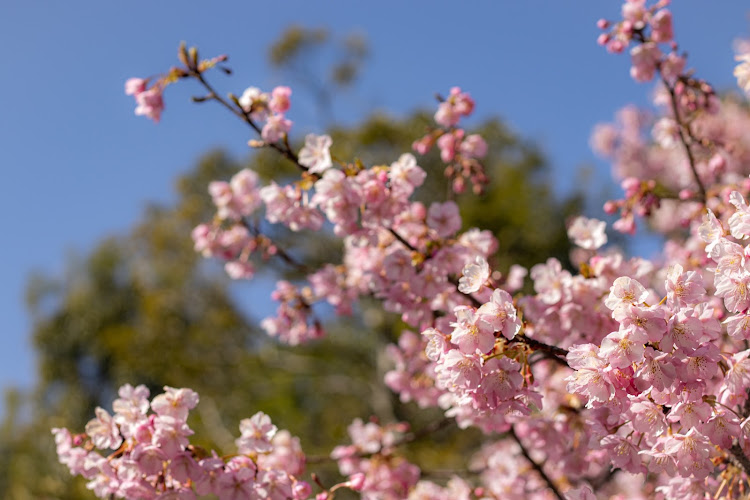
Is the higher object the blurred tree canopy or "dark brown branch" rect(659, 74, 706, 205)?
the blurred tree canopy

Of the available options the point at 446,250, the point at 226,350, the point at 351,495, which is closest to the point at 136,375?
the point at 226,350

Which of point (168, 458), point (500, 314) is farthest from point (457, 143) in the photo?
point (168, 458)

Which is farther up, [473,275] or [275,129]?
[275,129]

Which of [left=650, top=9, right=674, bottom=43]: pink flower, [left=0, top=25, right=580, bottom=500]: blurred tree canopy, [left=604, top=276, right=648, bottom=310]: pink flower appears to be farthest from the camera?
[left=0, top=25, right=580, bottom=500]: blurred tree canopy

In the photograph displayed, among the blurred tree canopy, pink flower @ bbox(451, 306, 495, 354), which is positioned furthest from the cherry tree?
the blurred tree canopy

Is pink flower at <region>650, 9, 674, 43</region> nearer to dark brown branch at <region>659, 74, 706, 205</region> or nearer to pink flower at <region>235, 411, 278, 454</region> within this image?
dark brown branch at <region>659, 74, 706, 205</region>

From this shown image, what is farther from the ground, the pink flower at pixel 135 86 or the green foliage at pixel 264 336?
the green foliage at pixel 264 336

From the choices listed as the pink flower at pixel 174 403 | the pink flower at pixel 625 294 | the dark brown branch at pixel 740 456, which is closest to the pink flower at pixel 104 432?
the pink flower at pixel 174 403

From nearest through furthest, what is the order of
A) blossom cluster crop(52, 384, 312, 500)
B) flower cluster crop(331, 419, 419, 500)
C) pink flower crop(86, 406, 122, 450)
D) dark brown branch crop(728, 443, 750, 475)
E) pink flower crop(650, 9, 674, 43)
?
dark brown branch crop(728, 443, 750, 475) → blossom cluster crop(52, 384, 312, 500) → pink flower crop(86, 406, 122, 450) → pink flower crop(650, 9, 674, 43) → flower cluster crop(331, 419, 419, 500)

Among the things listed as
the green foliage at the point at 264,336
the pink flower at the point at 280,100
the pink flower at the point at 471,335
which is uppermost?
the green foliage at the point at 264,336

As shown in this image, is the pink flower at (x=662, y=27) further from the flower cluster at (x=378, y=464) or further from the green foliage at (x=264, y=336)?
the green foliage at (x=264, y=336)

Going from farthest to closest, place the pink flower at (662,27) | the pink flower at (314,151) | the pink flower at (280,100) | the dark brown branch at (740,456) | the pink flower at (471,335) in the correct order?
the pink flower at (662,27) → the pink flower at (280,100) → the pink flower at (314,151) → the dark brown branch at (740,456) → the pink flower at (471,335)

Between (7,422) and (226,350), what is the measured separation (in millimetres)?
9611

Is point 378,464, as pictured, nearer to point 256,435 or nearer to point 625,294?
point 256,435
